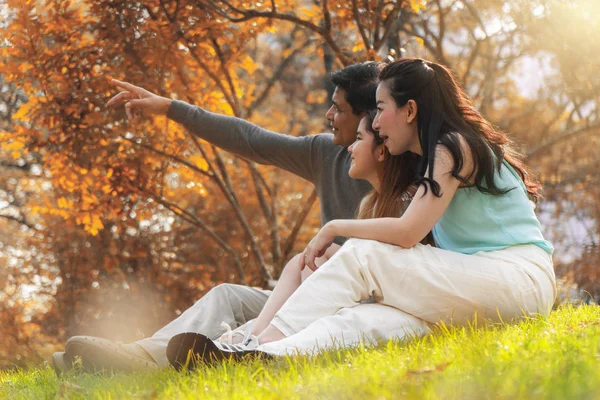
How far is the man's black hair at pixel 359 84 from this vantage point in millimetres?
3748

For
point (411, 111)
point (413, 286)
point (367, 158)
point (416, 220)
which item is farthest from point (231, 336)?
point (411, 111)

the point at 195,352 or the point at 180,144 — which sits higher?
the point at 180,144

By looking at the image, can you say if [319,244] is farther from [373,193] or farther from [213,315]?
[213,315]

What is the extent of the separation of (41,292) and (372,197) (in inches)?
241

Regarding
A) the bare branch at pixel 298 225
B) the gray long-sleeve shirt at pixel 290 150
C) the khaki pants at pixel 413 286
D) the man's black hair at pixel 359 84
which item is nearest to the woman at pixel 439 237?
the khaki pants at pixel 413 286

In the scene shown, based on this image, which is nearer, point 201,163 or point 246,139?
point 246,139

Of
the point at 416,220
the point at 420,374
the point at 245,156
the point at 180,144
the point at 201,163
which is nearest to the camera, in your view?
the point at 420,374

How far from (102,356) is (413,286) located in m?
1.18

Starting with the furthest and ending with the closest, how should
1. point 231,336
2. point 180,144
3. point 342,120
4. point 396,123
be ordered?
point 180,144, point 342,120, point 396,123, point 231,336

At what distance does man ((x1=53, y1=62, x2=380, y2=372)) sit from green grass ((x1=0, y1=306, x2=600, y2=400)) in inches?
7.7

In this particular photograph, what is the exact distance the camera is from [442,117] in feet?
9.71

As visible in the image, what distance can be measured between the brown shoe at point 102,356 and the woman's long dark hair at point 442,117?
1.26 metres

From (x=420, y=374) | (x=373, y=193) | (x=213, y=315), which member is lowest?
(x=420, y=374)

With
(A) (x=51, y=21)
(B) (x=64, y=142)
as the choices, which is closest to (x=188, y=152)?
(B) (x=64, y=142)
